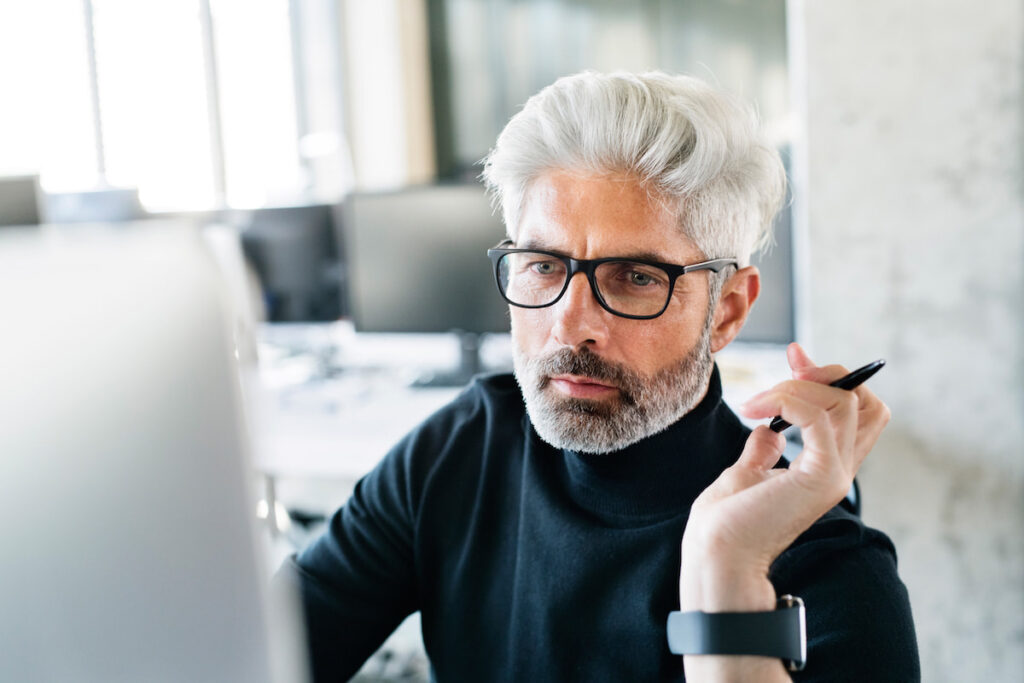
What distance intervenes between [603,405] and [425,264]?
1632mm

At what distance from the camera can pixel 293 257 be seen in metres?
2.97

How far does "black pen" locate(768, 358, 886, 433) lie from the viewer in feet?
2.45

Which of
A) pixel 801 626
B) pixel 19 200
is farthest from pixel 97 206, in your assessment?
pixel 801 626

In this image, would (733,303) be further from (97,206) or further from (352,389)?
(97,206)

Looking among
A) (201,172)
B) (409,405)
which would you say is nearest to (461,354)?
(409,405)

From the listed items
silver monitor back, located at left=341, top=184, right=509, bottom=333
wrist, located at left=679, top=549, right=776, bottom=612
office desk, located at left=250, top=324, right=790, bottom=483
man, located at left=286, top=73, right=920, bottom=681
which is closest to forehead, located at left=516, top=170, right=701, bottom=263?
man, located at left=286, top=73, right=920, bottom=681

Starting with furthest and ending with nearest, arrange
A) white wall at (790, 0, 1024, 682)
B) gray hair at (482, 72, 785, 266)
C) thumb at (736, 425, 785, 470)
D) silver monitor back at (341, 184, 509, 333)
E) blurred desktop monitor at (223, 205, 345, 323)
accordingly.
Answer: blurred desktop monitor at (223, 205, 345, 323) < silver monitor back at (341, 184, 509, 333) < white wall at (790, 0, 1024, 682) < gray hair at (482, 72, 785, 266) < thumb at (736, 425, 785, 470)

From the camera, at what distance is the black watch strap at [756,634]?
722 mm

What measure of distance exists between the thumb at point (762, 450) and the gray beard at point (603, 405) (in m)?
0.17

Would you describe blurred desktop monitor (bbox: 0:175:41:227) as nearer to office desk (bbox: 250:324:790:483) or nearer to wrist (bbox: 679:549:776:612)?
office desk (bbox: 250:324:790:483)

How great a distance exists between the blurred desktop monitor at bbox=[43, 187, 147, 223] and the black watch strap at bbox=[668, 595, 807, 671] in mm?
3000

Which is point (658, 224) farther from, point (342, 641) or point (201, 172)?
point (201, 172)

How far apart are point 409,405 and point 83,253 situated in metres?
2.02

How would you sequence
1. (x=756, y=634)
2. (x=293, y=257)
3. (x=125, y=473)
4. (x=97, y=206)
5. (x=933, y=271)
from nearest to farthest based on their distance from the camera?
(x=125, y=473) → (x=756, y=634) → (x=933, y=271) → (x=293, y=257) → (x=97, y=206)
